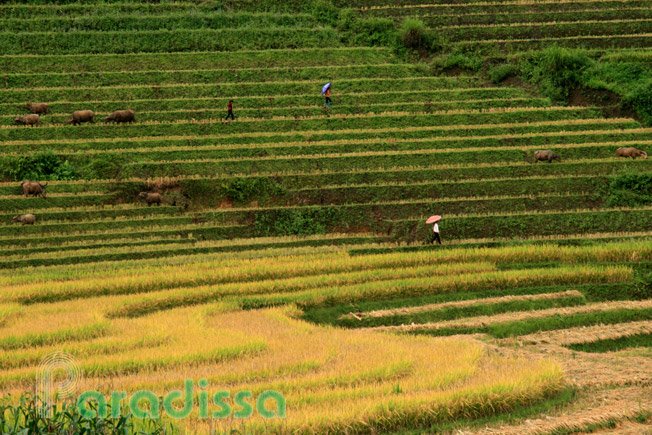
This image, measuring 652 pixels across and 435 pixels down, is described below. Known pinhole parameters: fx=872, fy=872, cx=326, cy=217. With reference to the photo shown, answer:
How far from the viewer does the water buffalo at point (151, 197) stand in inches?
959

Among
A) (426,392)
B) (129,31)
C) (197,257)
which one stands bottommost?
(197,257)

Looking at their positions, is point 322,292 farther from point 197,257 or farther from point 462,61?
point 462,61

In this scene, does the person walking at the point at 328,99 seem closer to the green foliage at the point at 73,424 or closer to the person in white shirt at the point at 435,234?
the person in white shirt at the point at 435,234

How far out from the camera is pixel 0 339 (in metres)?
14.8

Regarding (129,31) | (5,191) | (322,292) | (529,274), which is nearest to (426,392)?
(322,292)

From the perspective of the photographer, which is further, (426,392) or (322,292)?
(322,292)

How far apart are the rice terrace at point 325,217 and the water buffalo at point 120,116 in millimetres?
226

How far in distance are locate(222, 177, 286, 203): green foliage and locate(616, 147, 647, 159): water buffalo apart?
1056 centimetres

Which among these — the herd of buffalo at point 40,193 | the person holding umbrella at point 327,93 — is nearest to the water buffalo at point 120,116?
the herd of buffalo at point 40,193

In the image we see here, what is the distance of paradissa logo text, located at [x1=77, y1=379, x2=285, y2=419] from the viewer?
10539 mm

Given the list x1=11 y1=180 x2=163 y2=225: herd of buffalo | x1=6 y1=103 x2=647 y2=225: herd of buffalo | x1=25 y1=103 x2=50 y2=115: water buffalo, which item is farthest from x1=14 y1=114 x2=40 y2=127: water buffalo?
x1=11 y1=180 x2=163 y2=225: herd of buffalo

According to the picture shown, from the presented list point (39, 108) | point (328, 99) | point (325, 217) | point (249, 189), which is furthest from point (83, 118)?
point (325, 217)

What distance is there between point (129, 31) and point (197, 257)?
17512 mm

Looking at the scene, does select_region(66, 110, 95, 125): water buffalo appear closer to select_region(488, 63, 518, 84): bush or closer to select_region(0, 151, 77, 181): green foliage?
select_region(0, 151, 77, 181): green foliage
